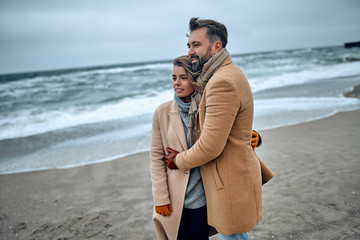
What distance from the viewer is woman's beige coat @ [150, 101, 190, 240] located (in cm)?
185

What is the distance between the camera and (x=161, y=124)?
1.95m

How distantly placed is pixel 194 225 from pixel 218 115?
3.16 ft

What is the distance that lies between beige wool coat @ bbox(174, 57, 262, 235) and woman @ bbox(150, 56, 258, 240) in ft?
0.40

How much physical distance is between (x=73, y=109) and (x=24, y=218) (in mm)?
9544

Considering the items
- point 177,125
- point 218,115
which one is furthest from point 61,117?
point 218,115

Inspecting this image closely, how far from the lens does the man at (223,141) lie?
1.44 meters

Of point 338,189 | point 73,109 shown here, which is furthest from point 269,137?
point 73,109

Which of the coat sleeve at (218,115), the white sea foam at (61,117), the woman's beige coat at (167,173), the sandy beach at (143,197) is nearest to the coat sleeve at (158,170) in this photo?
the woman's beige coat at (167,173)

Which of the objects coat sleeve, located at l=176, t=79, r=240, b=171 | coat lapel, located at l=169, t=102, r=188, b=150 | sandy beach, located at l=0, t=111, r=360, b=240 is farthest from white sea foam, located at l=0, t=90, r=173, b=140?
coat sleeve, located at l=176, t=79, r=240, b=171

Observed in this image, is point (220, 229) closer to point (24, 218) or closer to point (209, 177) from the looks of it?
point (209, 177)

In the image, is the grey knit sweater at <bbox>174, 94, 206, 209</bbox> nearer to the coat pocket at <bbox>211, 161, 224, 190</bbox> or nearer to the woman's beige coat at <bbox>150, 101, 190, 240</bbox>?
the woman's beige coat at <bbox>150, 101, 190, 240</bbox>

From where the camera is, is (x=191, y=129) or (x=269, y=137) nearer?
(x=191, y=129)

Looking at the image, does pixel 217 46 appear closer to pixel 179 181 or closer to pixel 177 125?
pixel 177 125

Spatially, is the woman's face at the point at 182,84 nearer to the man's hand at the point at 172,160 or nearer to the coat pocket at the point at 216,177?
the man's hand at the point at 172,160
